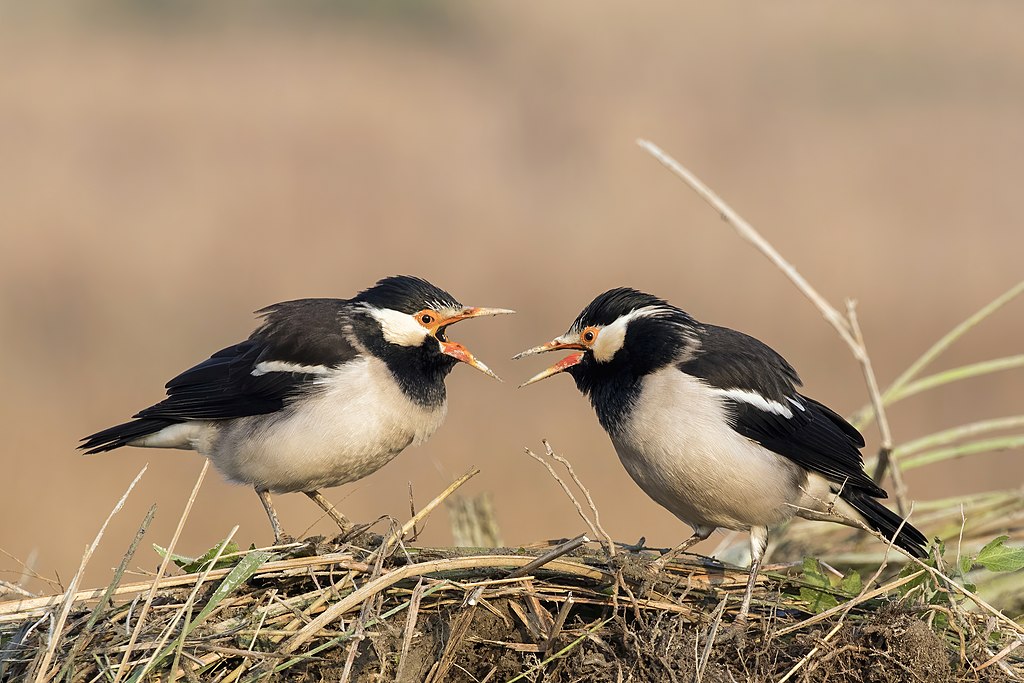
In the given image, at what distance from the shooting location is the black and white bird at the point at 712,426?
5102mm

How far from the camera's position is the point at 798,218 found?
53.5ft

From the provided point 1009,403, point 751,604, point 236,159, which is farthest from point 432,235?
point 751,604

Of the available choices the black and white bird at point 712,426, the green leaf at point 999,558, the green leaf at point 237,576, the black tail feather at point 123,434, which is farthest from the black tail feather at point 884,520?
the black tail feather at point 123,434

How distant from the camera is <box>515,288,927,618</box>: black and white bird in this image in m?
5.10

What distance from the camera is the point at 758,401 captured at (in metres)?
5.37

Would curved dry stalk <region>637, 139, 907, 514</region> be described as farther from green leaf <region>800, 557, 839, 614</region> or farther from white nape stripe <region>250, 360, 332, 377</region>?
white nape stripe <region>250, 360, 332, 377</region>

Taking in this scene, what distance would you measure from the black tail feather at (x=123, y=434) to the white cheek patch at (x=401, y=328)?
125cm

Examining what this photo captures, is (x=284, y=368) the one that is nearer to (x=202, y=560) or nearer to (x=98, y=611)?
(x=202, y=560)

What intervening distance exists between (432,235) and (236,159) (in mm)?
3714

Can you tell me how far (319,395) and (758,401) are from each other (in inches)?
81.1

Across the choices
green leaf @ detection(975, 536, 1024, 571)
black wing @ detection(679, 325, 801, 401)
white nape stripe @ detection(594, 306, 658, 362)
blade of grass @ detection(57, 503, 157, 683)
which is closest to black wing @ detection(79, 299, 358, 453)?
white nape stripe @ detection(594, 306, 658, 362)

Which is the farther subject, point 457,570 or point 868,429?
point 868,429

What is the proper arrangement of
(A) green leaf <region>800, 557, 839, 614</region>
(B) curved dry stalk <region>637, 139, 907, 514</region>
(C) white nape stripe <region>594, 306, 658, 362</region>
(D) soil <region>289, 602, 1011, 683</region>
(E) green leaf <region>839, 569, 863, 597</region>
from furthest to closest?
1. (C) white nape stripe <region>594, 306, 658, 362</region>
2. (B) curved dry stalk <region>637, 139, 907, 514</region>
3. (E) green leaf <region>839, 569, 863, 597</region>
4. (A) green leaf <region>800, 557, 839, 614</region>
5. (D) soil <region>289, 602, 1011, 683</region>

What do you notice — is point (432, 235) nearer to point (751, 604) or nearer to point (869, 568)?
point (869, 568)
